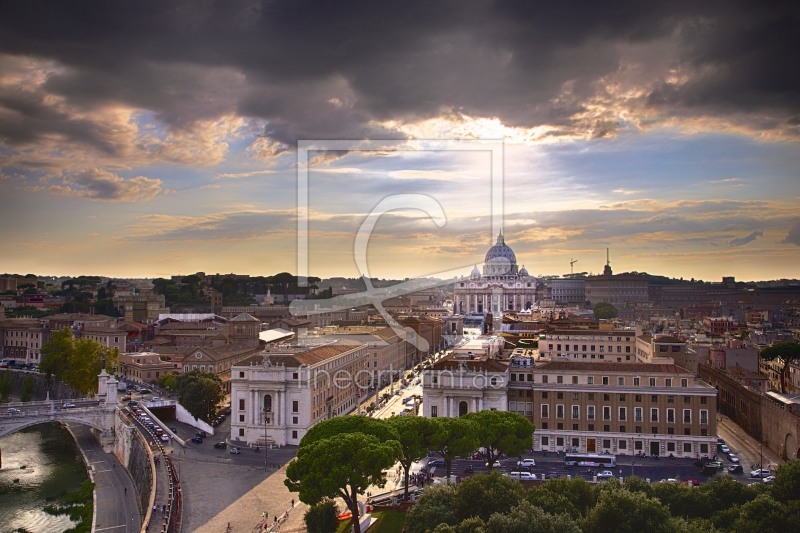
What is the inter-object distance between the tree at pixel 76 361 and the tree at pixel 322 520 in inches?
886

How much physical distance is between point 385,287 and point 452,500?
54.3 m

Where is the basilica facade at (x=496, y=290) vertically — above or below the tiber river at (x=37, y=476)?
above

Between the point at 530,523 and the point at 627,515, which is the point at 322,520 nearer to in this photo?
the point at 530,523

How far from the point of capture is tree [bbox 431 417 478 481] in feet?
78.6

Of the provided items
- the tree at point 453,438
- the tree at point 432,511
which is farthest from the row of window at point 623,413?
the tree at point 432,511

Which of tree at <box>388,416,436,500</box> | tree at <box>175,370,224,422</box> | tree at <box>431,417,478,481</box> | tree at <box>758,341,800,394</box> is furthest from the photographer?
tree at <box>758,341,800,394</box>

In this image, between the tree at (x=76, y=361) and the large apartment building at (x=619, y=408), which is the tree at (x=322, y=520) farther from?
the tree at (x=76, y=361)

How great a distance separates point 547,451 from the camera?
97.3ft

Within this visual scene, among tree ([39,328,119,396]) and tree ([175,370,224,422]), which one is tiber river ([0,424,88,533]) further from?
tree ([175,370,224,422])

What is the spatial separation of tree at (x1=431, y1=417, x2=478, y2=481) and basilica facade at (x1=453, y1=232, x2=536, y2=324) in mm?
103263

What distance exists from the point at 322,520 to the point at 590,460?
38.3ft

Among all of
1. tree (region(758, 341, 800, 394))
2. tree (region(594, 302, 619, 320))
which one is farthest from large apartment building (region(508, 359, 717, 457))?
tree (region(594, 302, 619, 320))

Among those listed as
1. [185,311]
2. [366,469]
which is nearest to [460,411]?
[366,469]

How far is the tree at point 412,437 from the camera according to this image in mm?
23422
